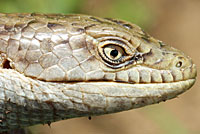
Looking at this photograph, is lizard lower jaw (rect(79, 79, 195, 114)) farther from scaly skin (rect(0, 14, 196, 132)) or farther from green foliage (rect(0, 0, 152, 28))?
green foliage (rect(0, 0, 152, 28))

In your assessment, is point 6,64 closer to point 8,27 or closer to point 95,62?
point 8,27

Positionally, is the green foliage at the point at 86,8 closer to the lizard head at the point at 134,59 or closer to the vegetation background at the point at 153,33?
the vegetation background at the point at 153,33

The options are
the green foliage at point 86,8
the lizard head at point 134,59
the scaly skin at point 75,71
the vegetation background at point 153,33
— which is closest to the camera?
the scaly skin at point 75,71

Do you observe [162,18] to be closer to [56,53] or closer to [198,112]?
[198,112]

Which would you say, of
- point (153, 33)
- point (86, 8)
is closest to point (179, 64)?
point (86, 8)

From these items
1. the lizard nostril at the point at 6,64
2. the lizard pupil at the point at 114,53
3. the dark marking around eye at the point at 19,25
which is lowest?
the lizard nostril at the point at 6,64

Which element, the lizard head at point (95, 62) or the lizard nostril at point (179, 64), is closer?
the lizard head at point (95, 62)

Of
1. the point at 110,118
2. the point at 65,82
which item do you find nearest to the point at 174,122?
the point at 110,118

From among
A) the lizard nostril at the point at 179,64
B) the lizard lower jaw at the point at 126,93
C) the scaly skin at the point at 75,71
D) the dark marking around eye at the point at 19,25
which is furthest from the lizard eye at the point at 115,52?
the dark marking around eye at the point at 19,25

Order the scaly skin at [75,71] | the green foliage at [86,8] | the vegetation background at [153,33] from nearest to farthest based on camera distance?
the scaly skin at [75,71]
the green foliage at [86,8]
the vegetation background at [153,33]
